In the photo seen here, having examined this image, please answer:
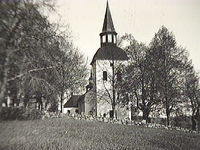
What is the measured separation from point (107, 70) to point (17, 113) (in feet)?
41.3

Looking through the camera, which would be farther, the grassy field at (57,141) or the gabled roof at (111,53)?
the gabled roof at (111,53)

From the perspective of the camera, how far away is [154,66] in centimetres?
1336

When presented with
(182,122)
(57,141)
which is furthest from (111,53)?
(57,141)

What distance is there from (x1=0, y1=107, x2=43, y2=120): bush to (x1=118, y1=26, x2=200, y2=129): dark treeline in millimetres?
7341

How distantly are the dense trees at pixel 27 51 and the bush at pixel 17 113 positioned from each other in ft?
0.63

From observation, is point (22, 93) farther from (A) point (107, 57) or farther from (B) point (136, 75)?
(A) point (107, 57)

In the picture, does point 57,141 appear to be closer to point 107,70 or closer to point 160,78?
point 160,78

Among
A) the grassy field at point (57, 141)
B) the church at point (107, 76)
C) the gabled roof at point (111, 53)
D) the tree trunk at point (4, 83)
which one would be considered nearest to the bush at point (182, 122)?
the church at point (107, 76)

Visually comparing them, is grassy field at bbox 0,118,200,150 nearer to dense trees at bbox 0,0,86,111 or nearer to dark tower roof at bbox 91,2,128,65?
dense trees at bbox 0,0,86,111

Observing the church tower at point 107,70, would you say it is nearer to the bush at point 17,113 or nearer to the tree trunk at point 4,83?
the bush at point 17,113

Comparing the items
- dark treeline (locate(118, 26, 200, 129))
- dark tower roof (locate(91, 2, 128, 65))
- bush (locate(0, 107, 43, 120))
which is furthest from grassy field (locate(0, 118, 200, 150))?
dark tower roof (locate(91, 2, 128, 65))

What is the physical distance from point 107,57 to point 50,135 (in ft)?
35.8

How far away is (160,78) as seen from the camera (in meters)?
12.7

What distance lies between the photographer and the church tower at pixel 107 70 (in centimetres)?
1538
